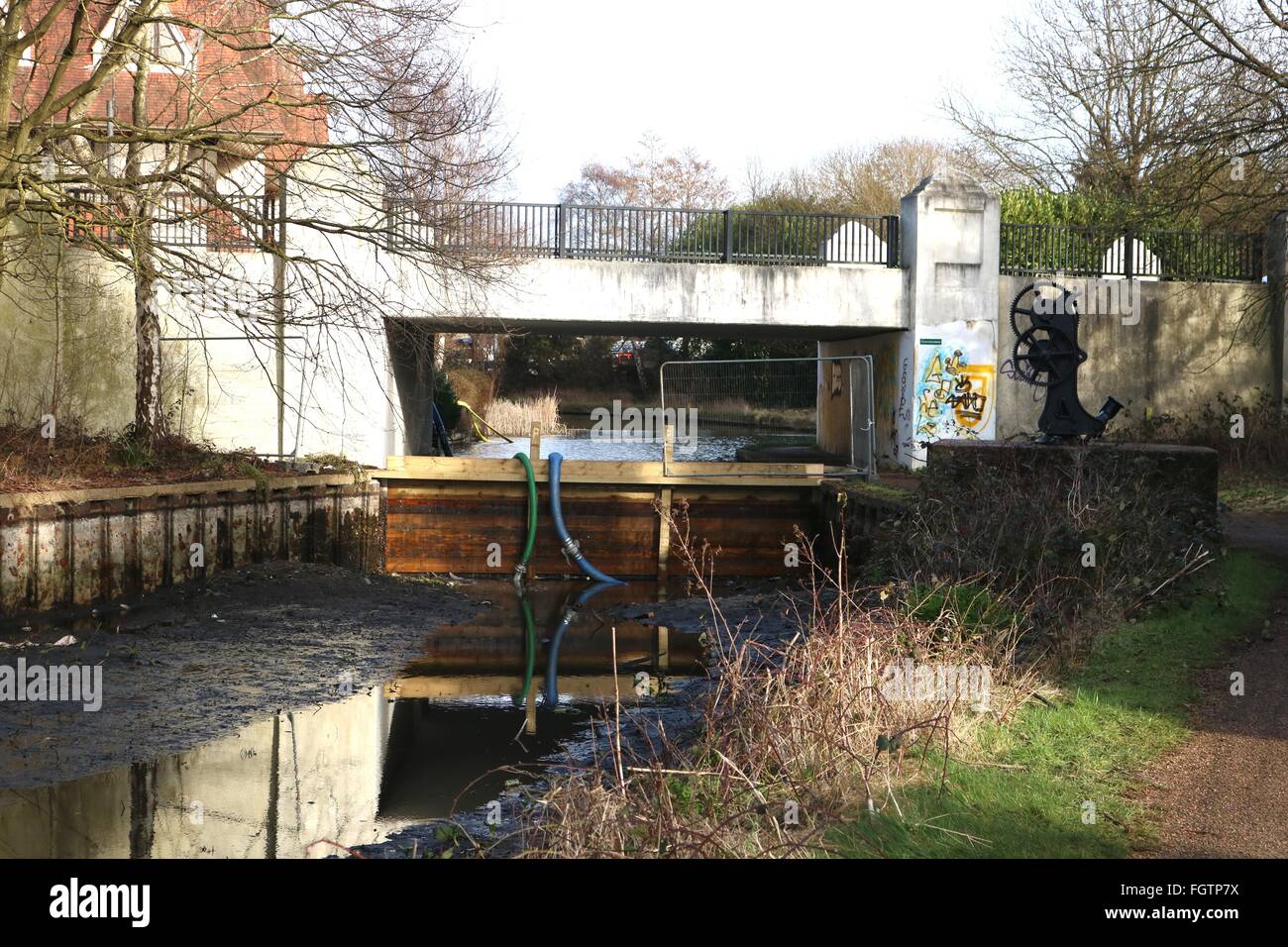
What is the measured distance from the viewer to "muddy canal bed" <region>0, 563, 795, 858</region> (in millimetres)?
8750

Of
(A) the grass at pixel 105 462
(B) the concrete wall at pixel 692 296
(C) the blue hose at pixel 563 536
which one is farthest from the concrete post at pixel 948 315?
(A) the grass at pixel 105 462

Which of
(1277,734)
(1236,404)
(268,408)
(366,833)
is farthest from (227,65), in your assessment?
(1236,404)

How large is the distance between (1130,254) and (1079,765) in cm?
1940

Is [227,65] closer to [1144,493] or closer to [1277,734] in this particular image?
[1144,493]

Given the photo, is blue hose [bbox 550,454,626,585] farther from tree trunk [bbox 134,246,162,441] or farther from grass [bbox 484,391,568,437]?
grass [bbox 484,391,568,437]

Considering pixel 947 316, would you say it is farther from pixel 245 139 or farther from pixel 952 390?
pixel 245 139

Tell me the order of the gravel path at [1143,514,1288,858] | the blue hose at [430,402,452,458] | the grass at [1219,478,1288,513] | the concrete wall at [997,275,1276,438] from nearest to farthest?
the gravel path at [1143,514,1288,858] → the grass at [1219,478,1288,513] → the concrete wall at [997,275,1276,438] → the blue hose at [430,402,452,458]

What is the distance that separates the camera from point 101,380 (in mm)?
18969

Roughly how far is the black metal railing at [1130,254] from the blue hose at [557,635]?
9.73m

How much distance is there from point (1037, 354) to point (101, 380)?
12.9 m

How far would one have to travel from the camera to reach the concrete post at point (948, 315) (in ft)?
76.0

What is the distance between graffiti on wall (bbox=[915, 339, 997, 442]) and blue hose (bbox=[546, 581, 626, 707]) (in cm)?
637

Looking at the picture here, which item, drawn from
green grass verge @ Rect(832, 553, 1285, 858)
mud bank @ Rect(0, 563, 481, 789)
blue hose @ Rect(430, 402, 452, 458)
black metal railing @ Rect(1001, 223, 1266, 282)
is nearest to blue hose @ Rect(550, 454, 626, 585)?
mud bank @ Rect(0, 563, 481, 789)

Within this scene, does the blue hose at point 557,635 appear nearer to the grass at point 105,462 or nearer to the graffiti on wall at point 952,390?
the grass at point 105,462
